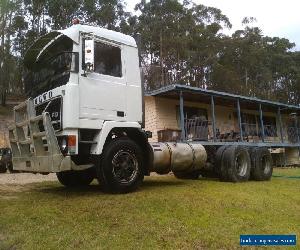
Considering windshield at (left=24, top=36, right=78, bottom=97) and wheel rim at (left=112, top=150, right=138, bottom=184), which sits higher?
windshield at (left=24, top=36, right=78, bottom=97)

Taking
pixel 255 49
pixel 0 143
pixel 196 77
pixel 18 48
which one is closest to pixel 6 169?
pixel 0 143

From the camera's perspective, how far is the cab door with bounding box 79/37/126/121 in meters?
7.63

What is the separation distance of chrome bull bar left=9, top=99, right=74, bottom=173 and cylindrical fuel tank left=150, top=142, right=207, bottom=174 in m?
2.42

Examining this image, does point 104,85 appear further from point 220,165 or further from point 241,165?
point 241,165

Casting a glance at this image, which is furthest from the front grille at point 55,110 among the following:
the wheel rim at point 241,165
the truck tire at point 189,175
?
the wheel rim at point 241,165

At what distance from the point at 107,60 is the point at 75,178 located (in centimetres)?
321

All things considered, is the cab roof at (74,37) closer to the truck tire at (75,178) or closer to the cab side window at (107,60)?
the cab side window at (107,60)

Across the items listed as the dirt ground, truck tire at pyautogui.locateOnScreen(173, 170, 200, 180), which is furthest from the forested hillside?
truck tire at pyautogui.locateOnScreen(173, 170, 200, 180)

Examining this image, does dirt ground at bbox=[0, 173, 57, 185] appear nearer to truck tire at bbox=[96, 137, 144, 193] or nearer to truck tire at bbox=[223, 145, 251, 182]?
truck tire at bbox=[96, 137, 144, 193]

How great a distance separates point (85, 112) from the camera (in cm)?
761

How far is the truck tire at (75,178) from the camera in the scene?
970 cm

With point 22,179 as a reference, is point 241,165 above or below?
above

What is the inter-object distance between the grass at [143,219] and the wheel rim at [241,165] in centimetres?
272

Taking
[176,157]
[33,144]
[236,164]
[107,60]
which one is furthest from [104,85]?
[236,164]
